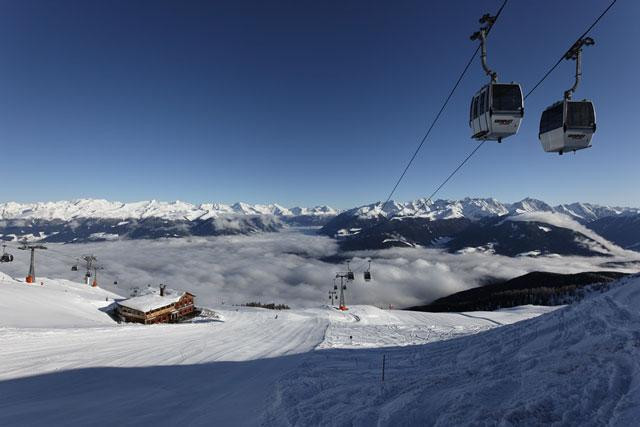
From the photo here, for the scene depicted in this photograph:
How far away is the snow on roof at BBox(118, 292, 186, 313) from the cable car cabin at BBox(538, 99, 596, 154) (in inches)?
2256

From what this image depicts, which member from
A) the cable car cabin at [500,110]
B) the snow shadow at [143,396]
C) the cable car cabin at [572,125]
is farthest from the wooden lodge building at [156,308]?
the cable car cabin at [572,125]

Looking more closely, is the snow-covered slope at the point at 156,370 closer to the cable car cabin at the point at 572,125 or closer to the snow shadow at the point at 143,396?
the snow shadow at the point at 143,396

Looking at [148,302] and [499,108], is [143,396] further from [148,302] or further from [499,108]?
[148,302]

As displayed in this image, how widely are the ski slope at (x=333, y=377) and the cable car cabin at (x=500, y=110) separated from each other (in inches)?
271

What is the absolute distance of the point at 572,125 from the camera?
13.7 meters

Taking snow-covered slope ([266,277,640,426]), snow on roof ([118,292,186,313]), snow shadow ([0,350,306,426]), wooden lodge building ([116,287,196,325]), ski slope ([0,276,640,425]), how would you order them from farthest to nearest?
snow on roof ([118,292,186,313]) < wooden lodge building ([116,287,196,325]) < snow shadow ([0,350,306,426]) < ski slope ([0,276,640,425]) < snow-covered slope ([266,277,640,426])

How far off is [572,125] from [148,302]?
201ft

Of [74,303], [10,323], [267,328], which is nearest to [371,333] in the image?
[267,328]

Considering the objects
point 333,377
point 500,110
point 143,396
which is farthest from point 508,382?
point 143,396

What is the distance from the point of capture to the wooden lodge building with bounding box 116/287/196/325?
5266 cm

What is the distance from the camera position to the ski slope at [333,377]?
7.33 meters

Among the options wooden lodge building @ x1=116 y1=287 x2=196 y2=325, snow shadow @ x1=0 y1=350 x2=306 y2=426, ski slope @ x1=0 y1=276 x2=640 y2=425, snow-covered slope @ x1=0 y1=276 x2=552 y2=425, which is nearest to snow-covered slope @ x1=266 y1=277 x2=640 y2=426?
ski slope @ x1=0 y1=276 x2=640 y2=425

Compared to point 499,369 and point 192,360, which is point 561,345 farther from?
point 192,360

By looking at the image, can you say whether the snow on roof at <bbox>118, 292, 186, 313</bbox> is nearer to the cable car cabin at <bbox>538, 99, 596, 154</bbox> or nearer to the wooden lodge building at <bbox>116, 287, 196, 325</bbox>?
the wooden lodge building at <bbox>116, 287, 196, 325</bbox>
